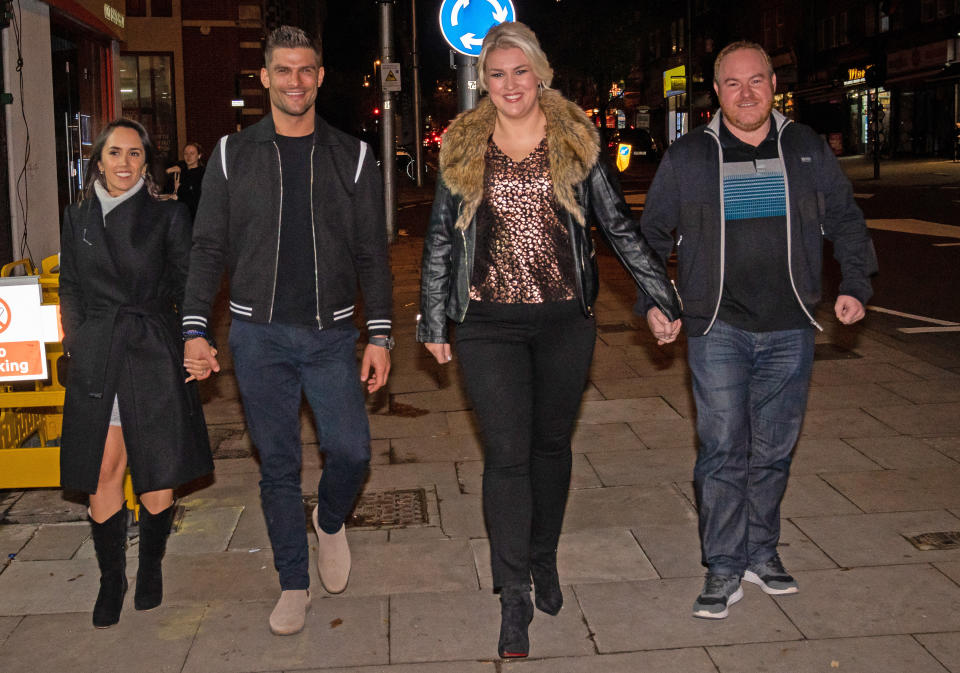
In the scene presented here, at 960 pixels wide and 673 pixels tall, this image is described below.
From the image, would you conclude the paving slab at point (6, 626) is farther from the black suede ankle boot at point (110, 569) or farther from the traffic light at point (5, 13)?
the traffic light at point (5, 13)

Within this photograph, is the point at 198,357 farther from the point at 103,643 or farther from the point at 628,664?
the point at 628,664

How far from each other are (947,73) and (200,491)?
40949mm

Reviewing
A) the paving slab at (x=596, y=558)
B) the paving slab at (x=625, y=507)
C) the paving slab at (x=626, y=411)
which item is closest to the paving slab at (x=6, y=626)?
the paving slab at (x=596, y=558)

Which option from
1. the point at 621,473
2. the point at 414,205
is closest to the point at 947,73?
the point at 414,205

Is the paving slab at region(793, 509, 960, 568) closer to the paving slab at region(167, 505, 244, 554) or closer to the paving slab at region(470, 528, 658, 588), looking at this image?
the paving slab at region(470, 528, 658, 588)

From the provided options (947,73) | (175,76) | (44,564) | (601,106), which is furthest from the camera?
(601,106)

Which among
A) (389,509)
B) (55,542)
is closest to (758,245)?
(389,509)

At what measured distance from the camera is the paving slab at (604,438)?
22.5ft

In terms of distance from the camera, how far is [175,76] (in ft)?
102

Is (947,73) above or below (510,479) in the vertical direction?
above

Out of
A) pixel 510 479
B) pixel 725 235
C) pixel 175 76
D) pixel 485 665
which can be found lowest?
pixel 485 665

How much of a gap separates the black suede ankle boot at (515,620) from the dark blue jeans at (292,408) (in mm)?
781

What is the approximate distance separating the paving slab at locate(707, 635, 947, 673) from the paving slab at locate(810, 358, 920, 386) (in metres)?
4.54

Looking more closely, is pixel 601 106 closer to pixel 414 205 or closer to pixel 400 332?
pixel 414 205
